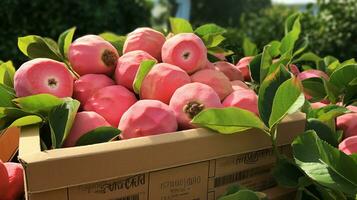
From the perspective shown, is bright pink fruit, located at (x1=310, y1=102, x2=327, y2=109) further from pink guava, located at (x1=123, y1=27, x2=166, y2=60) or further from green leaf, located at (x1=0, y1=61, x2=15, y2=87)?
green leaf, located at (x1=0, y1=61, x2=15, y2=87)

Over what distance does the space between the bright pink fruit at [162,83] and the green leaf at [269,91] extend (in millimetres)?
170

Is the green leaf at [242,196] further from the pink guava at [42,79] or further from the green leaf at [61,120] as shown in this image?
the pink guava at [42,79]

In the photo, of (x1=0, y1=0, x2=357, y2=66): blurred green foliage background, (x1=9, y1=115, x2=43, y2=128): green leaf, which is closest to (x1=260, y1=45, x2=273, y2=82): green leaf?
(x1=9, y1=115, x2=43, y2=128): green leaf

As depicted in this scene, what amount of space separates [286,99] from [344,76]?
355 mm

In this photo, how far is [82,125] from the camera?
768 millimetres

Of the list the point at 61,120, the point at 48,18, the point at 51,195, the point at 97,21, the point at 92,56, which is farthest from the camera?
the point at 97,21

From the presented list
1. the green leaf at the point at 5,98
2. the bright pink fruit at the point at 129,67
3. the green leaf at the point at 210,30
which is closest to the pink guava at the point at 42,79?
the green leaf at the point at 5,98

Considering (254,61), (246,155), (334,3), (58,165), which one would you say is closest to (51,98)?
(58,165)

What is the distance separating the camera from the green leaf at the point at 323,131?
0.83 m

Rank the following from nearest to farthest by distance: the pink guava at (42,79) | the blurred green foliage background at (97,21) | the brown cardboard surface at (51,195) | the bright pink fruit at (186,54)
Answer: the brown cardboard surface at (51,195), the pink guava at (42,79), the bright pink fruit at (186,54), the blurred green foliage background at (97,21)

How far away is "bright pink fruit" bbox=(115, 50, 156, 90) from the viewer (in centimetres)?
91

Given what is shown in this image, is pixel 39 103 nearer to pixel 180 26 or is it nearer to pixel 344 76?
pixel 180 26

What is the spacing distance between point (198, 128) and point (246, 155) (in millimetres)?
115

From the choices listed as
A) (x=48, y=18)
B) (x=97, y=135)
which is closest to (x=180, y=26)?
(x=97, y=135)
